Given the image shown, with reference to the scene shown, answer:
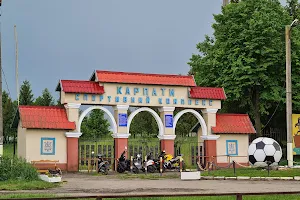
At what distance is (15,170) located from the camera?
75.3 ft

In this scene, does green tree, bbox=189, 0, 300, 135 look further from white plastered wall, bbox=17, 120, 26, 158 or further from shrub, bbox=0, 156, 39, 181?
shrub, bbox=0, 156, 39, 181

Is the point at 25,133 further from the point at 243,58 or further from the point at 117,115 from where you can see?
the point at 243,58

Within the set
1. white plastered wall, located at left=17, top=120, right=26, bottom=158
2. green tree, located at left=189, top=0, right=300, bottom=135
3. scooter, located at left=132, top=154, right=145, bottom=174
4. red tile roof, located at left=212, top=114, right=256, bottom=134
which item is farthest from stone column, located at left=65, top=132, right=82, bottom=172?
green tree, located at left=189, top=0, right=300, bottom=135

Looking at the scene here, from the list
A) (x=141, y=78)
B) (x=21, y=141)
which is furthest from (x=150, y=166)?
(x=21, y=141)

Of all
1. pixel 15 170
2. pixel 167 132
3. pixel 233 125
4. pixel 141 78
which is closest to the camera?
pixel 15 170

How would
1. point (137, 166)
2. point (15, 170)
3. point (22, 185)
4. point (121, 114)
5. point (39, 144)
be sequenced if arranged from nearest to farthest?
1. point (22, 185)
2. point (15, 170)
3. point (137, 166)
4. point (39, 144)
5. point (121, 114)

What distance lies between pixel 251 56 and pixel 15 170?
2121 centimetres

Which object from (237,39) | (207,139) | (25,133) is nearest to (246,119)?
(207,139)

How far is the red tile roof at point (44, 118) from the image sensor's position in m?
31.2

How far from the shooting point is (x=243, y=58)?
127ft

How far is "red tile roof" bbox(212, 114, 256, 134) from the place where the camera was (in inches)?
1400

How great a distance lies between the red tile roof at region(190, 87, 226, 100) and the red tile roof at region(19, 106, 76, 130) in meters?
8.10

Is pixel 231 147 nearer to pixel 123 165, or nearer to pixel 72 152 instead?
pixel 123 165

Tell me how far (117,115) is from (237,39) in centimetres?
1132
